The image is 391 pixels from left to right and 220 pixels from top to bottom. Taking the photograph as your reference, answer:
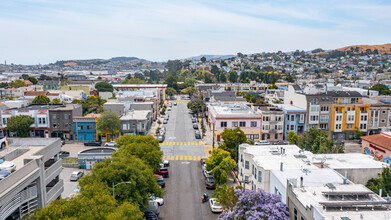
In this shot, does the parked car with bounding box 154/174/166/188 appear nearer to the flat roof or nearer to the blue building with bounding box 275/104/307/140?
the flat roof

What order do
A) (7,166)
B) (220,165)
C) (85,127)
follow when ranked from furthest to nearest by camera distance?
(85,127) → (220,165) → (7,166)

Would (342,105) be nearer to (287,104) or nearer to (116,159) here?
(287,104)

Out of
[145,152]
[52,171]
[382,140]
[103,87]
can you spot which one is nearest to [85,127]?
[145,152]

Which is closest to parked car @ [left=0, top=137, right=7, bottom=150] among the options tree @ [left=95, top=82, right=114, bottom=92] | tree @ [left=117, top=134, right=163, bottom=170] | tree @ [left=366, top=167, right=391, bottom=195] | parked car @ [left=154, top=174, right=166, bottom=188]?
tree @ [left=117, top=134, right=163, bottom=170]

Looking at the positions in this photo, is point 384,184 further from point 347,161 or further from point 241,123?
point 241,123

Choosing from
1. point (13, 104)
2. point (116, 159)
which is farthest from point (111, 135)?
point (116, 159)

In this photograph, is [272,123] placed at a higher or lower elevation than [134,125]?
higher

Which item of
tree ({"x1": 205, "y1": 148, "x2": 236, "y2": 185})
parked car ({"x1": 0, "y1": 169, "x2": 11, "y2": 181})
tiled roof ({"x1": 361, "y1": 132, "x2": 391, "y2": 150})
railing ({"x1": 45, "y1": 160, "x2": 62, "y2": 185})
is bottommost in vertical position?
tree ({"x1": 205, "y1": 148, "x2": 236, "y2": 185})
